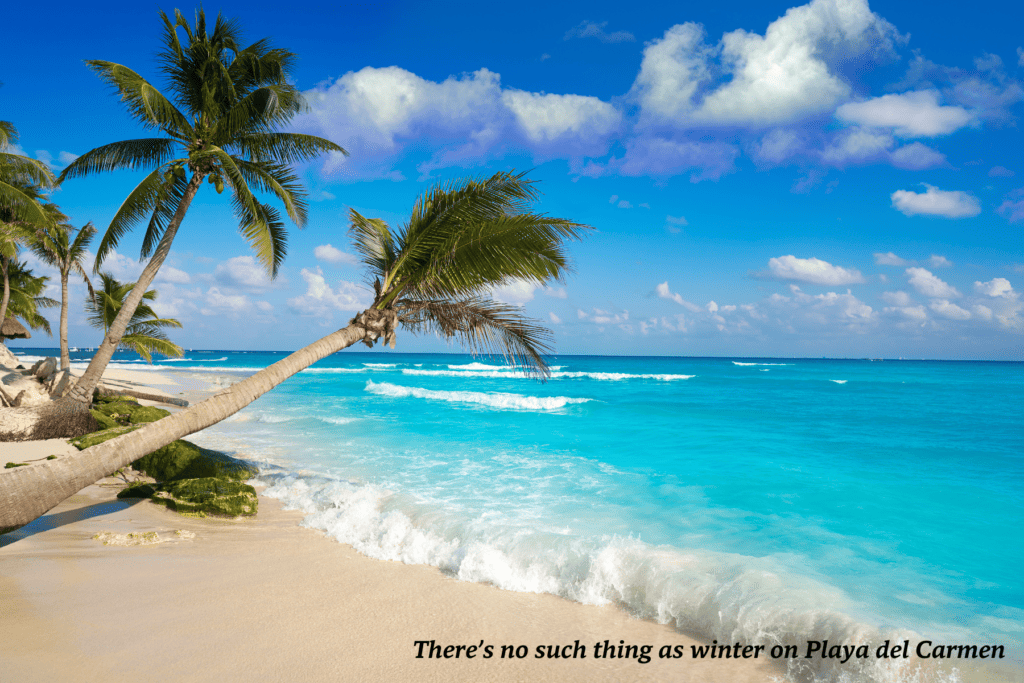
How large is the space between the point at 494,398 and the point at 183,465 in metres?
20.1

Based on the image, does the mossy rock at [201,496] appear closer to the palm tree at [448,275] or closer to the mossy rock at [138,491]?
the mossy rock at [138,491]

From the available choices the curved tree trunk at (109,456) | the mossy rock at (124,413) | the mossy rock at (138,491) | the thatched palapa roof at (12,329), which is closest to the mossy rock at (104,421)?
the mossy rock at (124,413)

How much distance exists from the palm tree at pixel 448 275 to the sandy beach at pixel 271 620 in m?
1.37

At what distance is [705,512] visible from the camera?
27.1ft

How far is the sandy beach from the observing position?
3512 millimetres

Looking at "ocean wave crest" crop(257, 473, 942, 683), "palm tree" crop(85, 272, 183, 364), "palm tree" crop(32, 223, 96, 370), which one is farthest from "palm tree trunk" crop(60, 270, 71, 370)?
"ocean wave crest" crop(257, 473, 942, 683)

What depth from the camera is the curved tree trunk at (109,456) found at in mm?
4355

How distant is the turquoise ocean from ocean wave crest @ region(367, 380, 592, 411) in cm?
576

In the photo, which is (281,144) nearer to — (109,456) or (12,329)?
(109,456)

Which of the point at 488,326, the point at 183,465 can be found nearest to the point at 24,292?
the point at 183,465

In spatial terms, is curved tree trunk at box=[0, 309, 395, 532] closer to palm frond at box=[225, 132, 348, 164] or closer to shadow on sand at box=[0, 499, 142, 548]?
shadow on sand at box=[0, 499, 142, 548]

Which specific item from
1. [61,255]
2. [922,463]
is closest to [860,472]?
[922,463]

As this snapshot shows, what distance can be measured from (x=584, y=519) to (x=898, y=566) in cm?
400

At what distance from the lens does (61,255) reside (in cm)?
→ 1527
